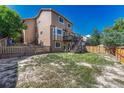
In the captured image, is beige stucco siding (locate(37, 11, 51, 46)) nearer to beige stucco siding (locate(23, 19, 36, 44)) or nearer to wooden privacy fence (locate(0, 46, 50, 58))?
beige stucco siding (locate(23, 19, 36, 44))

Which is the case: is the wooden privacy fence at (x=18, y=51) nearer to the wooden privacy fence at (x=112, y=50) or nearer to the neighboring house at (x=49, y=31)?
the neighboring house at (x=49, y=31)

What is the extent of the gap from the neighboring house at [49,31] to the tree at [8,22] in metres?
3.10

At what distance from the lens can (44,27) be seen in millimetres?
22156

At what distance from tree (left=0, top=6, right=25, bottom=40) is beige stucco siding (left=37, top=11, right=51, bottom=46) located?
2977 mm

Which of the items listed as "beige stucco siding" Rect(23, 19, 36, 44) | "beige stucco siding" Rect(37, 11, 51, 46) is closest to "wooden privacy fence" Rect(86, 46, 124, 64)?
"beige stucco siding" Rect(37, 11, 51, 46)

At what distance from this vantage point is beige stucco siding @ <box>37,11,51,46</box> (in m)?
21.7

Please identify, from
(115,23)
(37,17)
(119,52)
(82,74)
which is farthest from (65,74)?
(115,23)

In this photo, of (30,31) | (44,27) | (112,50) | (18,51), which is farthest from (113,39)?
(30,31)

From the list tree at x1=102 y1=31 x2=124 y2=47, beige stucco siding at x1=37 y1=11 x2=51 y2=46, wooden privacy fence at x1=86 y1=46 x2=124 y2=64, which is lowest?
wooden privacy fence at x1=86 y1=46 x2=124 y2=64

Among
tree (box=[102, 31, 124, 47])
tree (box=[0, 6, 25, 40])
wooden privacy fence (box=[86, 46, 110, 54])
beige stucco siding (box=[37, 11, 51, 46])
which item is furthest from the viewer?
beige stucco siding (box=[37, 11, 51, 46])

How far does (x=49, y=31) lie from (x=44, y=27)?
0.95m

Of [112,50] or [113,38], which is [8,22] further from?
[112,50]

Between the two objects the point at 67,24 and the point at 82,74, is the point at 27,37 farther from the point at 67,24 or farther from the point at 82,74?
the point at 82,74

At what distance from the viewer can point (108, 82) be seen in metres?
7.91
